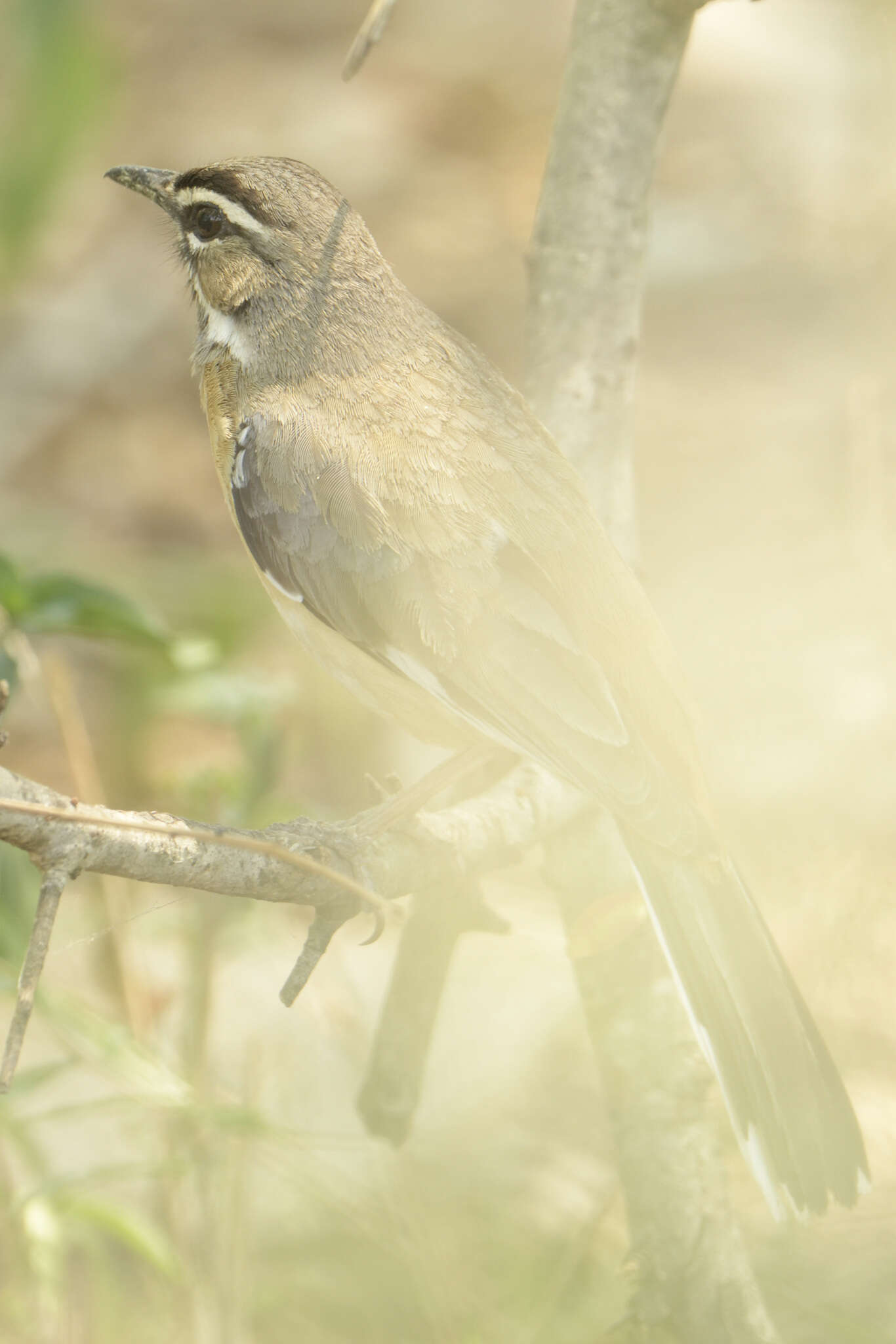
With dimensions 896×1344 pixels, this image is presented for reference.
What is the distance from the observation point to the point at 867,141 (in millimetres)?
9703

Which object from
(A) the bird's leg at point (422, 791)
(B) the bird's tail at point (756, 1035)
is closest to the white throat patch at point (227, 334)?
(A) the bird's leg at point (422, 791)

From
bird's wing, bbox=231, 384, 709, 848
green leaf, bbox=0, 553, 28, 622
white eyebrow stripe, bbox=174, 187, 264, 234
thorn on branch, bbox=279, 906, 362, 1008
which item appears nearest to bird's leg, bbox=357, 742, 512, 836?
bird's wing, bbox=231, 384, 709, 848

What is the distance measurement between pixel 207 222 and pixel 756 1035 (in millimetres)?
2776

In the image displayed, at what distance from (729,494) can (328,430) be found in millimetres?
4644

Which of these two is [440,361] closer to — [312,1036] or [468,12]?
[312,1036]

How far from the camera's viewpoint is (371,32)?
2879 millimetres

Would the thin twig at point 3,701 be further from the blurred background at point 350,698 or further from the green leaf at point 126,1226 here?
the green leaf at point 126,1226

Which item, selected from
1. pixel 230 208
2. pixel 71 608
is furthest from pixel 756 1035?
pixel 230 208

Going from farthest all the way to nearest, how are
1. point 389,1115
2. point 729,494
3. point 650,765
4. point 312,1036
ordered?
point 729,494
point 312,1036
point 389,1115
point 650,765

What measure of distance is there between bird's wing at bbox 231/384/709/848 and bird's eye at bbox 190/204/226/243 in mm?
859

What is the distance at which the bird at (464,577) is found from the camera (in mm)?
3057

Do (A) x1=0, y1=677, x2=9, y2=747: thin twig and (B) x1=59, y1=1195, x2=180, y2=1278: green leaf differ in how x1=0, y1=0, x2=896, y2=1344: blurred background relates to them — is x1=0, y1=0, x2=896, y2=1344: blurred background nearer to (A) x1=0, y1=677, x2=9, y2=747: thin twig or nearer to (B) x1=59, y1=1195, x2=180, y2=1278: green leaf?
(B) x1=59, y1=1195, x2=180, y2=1278: green leaf

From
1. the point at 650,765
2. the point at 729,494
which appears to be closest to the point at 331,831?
the point at 650,765

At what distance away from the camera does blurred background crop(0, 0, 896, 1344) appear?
12.7 ft
